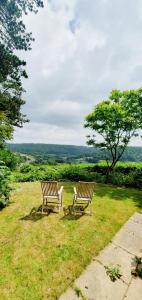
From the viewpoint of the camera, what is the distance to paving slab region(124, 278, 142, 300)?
340 centimetres

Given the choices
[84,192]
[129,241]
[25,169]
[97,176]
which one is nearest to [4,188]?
[84,192]

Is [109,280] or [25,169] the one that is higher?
[25,169]

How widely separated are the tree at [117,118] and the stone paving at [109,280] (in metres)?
9.66

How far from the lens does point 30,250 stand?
457cm

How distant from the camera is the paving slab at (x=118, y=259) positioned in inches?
156

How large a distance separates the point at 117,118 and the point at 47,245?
1064cm

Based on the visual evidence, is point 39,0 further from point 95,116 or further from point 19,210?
point 19,210

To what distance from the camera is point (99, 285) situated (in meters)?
3.60

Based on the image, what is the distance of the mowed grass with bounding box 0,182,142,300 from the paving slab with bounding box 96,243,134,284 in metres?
0.21

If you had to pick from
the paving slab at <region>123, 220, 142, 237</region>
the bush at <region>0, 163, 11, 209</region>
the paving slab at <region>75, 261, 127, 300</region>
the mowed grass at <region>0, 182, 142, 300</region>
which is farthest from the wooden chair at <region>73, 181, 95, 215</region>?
the paving slab at <region>75, 261, 127, 300</region>

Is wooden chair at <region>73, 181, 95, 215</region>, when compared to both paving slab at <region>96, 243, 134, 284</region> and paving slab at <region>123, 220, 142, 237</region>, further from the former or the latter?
paving slab at <region>96, 243, 134, 284</region>

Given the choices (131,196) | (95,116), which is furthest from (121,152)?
(131,196)

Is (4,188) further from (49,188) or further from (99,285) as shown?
(99,285)

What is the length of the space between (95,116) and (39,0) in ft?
28.6
